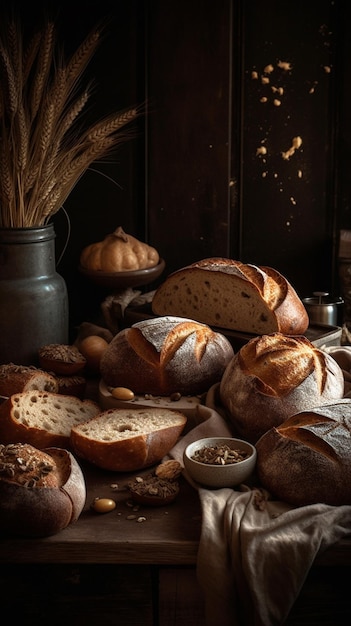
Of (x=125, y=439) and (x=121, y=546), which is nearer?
(x=121, y=546)

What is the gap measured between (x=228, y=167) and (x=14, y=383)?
1.59 m

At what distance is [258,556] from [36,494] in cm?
50

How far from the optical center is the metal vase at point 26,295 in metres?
2.90

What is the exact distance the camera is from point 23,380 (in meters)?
2.56

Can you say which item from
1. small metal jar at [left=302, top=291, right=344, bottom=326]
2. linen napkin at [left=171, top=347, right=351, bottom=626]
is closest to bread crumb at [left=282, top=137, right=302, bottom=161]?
small metal jar at [left=302, top=291, right=344, bottom=326]

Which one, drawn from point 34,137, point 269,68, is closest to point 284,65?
point 269,68

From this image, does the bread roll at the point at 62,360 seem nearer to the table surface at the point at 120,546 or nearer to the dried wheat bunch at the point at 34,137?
the dried wheat bunch at the point at 34,137

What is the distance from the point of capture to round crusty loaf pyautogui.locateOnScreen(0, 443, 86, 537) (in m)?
1.86

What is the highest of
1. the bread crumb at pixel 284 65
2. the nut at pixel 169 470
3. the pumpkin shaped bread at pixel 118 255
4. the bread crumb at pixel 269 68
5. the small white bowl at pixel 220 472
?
the bread crumb at pixel 284 65

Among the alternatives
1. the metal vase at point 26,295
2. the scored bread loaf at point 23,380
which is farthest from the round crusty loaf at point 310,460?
the metal vase at point 26,295

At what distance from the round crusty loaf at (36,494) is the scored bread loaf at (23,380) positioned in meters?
0.57

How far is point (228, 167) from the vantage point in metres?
3.69

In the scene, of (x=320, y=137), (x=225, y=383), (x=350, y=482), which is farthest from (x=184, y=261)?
(x=350, y=482)

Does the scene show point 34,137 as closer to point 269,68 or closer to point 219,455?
point 269,68
